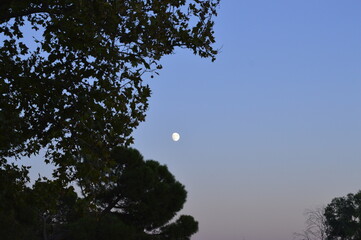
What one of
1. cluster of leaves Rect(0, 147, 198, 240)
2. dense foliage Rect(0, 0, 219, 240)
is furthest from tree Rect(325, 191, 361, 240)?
dense foliage Rect(0, 0, 219, 240)

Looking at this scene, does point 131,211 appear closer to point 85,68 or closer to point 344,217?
point 85,68

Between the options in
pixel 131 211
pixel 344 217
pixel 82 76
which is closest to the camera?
pixel 82 76

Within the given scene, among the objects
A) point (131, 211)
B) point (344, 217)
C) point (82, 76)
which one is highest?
point (344, 217)

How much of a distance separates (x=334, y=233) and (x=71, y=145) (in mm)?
71805

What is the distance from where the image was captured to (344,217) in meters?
81.5

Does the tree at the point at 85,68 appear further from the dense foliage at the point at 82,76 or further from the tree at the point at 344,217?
the tree at the point at 344,217

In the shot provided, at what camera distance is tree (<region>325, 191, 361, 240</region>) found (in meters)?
A: 80.1

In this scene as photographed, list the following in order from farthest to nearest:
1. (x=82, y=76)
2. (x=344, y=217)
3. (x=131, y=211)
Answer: (x=344, y=217) → (x=131, y=211) → (x=82, y=76)

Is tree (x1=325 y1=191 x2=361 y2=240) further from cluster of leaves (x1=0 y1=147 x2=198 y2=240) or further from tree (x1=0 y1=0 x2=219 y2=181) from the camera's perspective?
tree (x1=0 y1=0 x2=219 y2=181)

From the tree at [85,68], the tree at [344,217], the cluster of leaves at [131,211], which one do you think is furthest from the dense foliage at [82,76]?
the tree at [344,217]

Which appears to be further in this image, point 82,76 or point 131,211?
point 131,211

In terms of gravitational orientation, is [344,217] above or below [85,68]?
above

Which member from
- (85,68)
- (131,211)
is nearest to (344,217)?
(131,211)

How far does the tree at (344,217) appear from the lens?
8012cm
